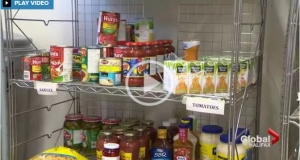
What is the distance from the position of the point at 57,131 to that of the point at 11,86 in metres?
0.58

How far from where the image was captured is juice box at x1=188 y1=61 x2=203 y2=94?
1.45 meters

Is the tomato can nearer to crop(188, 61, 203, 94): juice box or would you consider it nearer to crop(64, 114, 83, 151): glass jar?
crop(64, 114, 83, 151): glass jar

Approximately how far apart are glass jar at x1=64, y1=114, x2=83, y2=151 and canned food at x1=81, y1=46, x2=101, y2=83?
337 mm

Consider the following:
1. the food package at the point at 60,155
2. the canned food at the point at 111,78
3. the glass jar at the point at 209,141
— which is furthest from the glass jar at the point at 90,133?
the glass jar at the point at 209,141

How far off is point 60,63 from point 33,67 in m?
0.15

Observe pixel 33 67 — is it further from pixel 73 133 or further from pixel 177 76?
pixel 177 76

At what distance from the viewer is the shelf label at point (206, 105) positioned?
140 cm

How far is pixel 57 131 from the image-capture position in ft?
7.61

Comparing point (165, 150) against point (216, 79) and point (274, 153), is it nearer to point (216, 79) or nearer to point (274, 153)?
point (216, 79)

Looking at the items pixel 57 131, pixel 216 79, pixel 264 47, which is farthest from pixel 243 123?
pixel 57 131

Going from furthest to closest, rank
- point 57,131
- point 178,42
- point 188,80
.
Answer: point 57,131
point 178,42
point 188,80

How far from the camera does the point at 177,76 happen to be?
1453 millimetres

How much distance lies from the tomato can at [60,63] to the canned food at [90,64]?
67 millimetres
